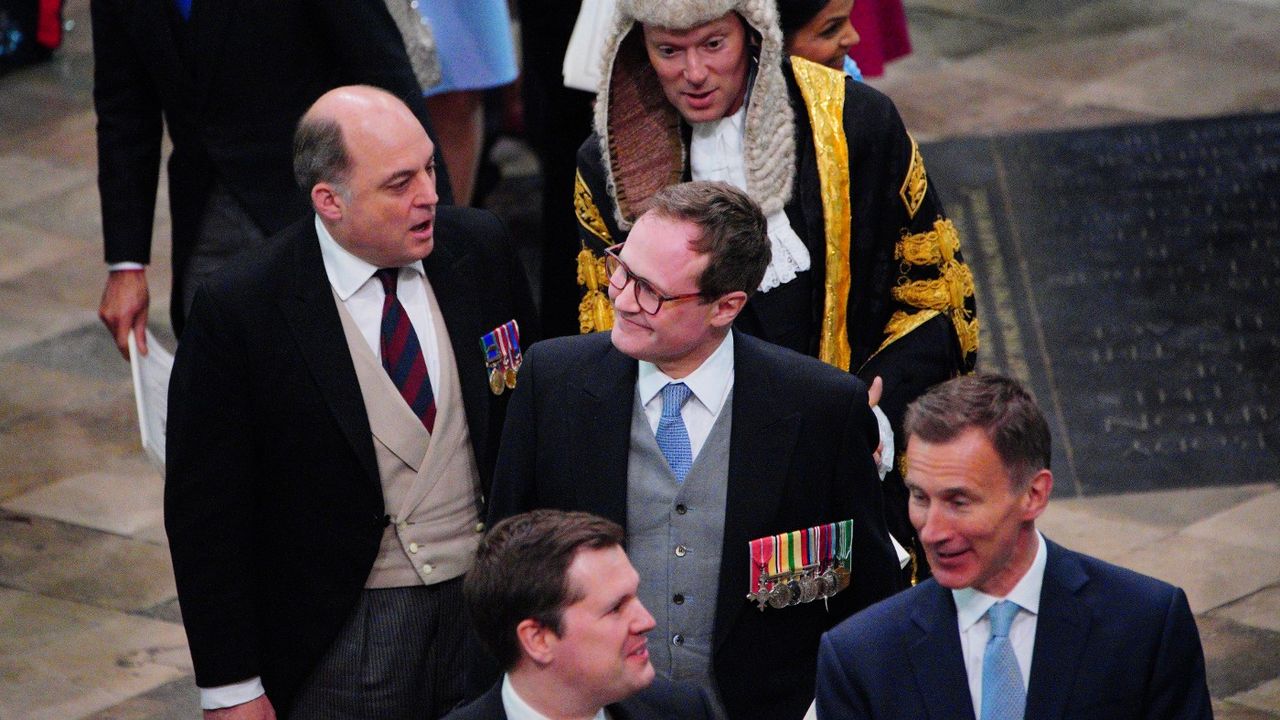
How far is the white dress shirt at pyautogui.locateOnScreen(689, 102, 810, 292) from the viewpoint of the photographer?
441 cm

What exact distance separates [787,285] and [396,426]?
0.89 meters

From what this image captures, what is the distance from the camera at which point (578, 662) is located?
3240mm

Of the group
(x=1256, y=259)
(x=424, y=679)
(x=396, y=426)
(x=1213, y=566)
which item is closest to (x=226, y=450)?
(x=396, y=426)

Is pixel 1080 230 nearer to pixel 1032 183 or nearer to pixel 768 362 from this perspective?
pixel 1032 183

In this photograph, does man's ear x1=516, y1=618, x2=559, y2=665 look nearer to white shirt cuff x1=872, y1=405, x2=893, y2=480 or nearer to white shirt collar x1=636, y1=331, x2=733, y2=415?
white shirt collar x1=636, y1=331, x2=733, y2=415

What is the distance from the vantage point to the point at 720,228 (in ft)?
12.3

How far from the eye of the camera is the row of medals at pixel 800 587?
3730 mm

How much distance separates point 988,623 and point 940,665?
11cm

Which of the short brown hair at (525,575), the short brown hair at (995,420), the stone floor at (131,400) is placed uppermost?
the short brown hair at (995,420)

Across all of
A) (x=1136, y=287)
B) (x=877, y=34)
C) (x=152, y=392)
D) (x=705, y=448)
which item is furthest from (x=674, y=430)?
→ (x=1136, y=287)

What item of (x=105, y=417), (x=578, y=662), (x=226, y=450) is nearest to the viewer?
(x=578, y=662)

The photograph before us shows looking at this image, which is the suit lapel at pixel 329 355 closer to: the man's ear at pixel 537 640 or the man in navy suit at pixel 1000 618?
the man's ear at pixel 537 640

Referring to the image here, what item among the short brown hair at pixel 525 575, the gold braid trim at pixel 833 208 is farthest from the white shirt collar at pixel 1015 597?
the gold braid trim at pixel 833 208

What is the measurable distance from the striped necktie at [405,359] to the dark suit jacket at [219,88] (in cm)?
94
